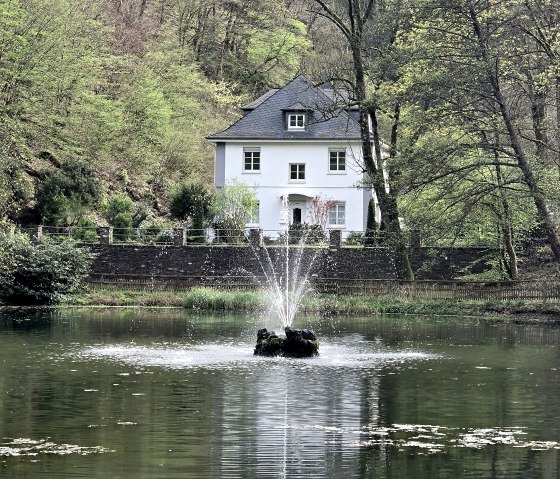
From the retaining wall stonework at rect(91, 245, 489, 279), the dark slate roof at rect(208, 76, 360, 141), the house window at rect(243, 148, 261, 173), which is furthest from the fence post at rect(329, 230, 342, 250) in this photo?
the house window at rect(243, 148, 261, 173)

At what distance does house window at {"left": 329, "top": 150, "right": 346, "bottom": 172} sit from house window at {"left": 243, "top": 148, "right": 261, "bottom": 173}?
13.0 ft

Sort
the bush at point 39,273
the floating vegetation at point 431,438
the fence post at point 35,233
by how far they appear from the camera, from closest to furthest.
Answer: the floating vegetation at point 431,438
the bush at point 39,273
the fence post at point 35,233

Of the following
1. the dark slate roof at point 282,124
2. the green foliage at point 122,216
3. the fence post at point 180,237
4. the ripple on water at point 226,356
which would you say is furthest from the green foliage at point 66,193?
the ripple on water at point 226,356

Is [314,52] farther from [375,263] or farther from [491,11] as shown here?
[491,11]

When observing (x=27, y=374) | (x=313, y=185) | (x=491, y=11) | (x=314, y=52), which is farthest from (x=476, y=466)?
(x=314, y=52)

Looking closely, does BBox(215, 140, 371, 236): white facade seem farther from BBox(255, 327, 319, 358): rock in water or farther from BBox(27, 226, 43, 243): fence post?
BBox(255, 327, 319, 358): rock in water

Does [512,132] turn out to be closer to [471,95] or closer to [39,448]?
[471,95]

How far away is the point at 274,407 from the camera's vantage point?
2072 centimetres

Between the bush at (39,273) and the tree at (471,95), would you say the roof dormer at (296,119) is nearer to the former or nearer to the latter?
the bush at (39,273)

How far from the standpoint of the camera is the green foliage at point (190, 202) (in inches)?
2425

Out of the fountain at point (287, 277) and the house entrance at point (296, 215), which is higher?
the house entrance at point (296, 215)

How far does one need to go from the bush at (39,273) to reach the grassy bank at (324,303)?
0.81m

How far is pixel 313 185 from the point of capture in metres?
66.6

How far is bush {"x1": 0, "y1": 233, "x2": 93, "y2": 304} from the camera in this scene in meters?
46.1
